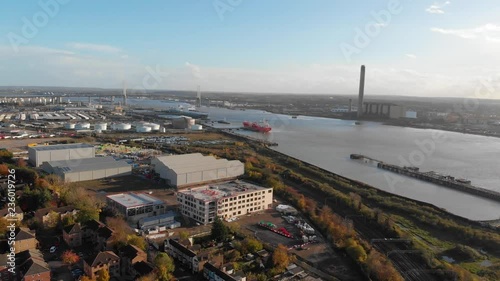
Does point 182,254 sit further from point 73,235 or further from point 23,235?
point 23,235

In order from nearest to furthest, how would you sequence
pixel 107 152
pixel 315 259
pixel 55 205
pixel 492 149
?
pixel 315 259 < pixel 55 205 < pixel 107 152 < pixel 492 149

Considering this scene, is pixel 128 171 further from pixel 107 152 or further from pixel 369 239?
pixel 369 239

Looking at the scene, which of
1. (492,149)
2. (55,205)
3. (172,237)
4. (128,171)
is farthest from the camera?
(492,149)

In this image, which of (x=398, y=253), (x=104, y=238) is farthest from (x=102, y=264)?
(x=398, y=253)

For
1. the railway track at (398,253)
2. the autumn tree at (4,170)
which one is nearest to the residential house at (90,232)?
the autumn tree at (4,170)

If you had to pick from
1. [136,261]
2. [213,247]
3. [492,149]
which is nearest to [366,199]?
[213,247]

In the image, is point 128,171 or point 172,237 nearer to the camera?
point 172,237

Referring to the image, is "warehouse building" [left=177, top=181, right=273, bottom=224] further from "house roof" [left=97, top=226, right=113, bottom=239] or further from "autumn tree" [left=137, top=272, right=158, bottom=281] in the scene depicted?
"autumn tree" [left=137, top=272, right=158, bottom=281]
